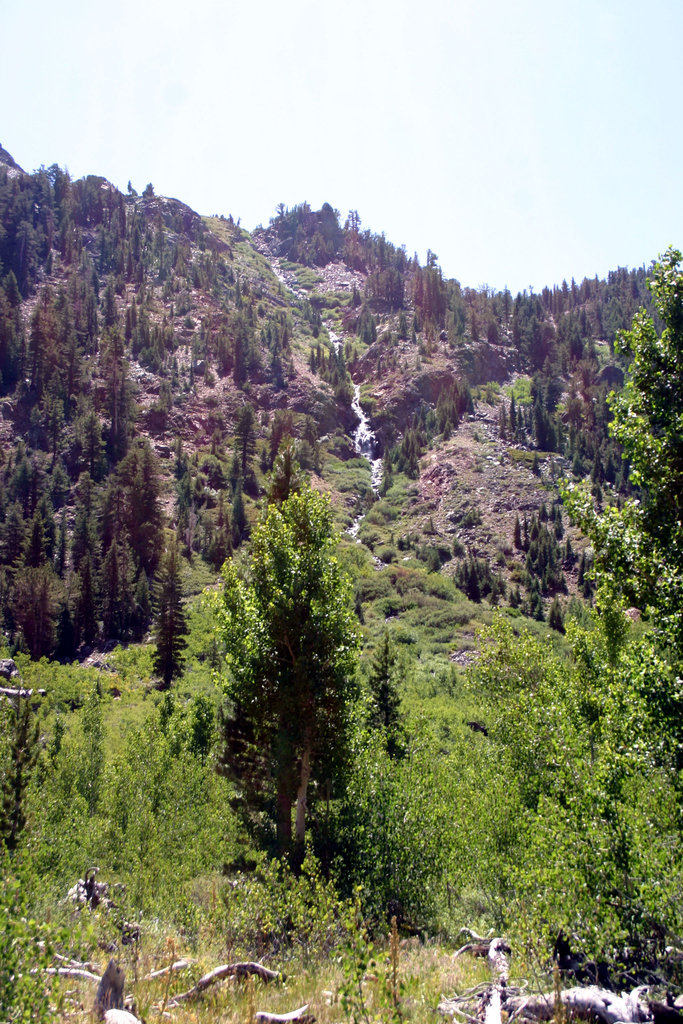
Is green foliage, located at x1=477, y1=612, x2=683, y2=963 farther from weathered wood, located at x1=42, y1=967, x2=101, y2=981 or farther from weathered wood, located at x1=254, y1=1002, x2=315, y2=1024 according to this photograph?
weathered wood, located at x1=42, y1=967, x2=101, y2=981

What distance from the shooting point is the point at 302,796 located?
13133 millimetres

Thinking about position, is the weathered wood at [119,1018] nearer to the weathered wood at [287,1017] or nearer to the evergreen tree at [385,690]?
the weathered wood at [287,1017]

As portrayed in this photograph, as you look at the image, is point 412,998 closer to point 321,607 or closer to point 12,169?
point 321,607

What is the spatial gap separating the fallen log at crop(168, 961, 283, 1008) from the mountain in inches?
1861

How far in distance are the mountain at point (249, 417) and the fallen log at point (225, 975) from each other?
47.3 meters

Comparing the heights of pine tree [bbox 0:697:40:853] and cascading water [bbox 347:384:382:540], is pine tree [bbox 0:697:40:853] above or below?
below

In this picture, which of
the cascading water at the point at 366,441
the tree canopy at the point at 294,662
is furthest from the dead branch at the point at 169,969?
the cascading water at the point at 366,441

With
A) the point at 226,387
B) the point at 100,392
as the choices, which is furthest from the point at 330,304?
the point at 100,392

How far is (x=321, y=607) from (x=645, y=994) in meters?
8.10

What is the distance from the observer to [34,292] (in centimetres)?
11412

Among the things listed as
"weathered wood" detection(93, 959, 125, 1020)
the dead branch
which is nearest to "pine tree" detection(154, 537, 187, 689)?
the dead branch

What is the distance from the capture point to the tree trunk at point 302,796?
42.4ft

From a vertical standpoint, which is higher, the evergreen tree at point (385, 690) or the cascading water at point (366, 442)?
the cascading water at point (366, 442)

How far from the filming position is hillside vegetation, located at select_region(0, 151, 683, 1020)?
886 cm
